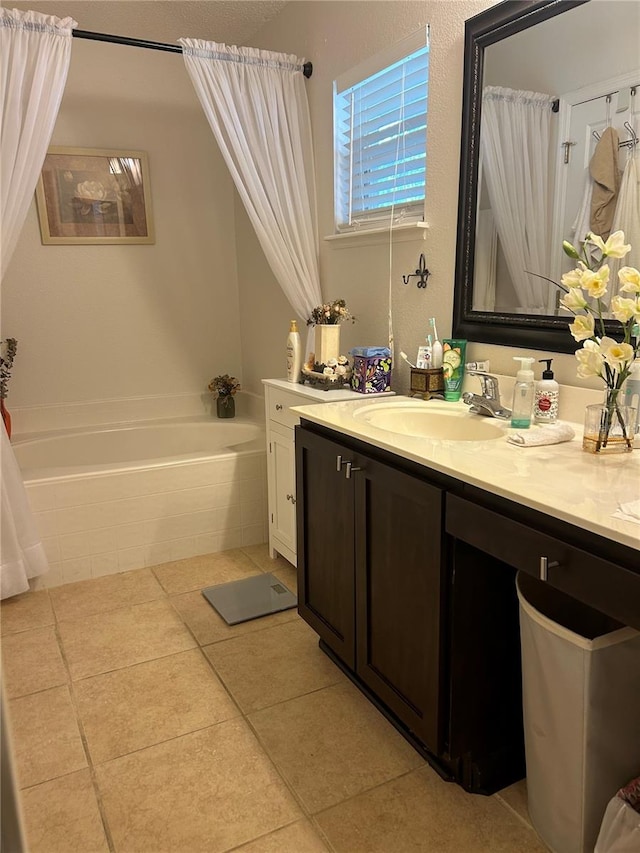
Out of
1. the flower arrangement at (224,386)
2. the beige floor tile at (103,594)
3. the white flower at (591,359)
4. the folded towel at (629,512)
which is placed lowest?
the beige floor tile at (103,594)

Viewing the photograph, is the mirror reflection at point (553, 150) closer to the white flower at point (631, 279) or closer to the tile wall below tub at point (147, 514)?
the white flower at point (631, 279)

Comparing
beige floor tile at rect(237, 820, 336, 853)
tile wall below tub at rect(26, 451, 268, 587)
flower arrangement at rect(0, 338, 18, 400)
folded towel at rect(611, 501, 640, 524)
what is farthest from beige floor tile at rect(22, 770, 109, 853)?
flower arrangement at rect(0, 338, 18, 400)

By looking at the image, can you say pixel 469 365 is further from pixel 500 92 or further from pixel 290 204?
pixel 290 204

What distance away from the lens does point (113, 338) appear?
3.71 meters

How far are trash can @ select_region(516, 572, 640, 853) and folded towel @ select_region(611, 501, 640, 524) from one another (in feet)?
→ 0.96

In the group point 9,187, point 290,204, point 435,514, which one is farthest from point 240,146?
point 435,514

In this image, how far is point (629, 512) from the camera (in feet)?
3.66

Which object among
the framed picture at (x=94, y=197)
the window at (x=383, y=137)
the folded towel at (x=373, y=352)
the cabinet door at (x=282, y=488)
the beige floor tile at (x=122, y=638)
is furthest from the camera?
the framed picture at (x=94, y=197)

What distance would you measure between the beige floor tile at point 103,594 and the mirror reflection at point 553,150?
6.00 ft

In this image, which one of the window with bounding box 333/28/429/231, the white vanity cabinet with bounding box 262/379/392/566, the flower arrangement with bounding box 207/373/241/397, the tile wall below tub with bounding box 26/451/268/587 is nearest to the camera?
the window with bounding box 333/28/429/231

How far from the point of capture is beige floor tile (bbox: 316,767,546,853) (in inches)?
57.2

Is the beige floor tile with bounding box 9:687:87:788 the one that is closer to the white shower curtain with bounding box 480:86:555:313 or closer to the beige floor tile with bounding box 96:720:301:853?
the beige floor tile with bounding box 96:720:301:853

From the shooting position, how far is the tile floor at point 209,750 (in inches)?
58.9

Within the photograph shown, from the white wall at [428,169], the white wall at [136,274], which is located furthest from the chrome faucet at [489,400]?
the white wall at [136,274]
